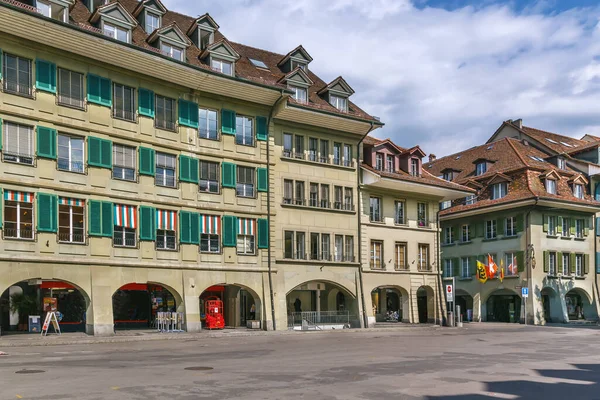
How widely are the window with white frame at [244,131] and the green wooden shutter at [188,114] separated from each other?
112 inches

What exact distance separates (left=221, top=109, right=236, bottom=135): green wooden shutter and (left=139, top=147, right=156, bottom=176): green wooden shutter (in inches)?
195

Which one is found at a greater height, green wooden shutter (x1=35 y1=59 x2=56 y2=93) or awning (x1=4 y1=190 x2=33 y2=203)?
green wooden shutter (x1=35 y1=59 x2=56 y2=93)

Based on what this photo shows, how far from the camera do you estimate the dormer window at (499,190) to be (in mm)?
59969

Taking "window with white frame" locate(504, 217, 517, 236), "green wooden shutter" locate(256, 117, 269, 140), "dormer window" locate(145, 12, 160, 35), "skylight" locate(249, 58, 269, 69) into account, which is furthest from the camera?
"window with white frame" locate(504, 217, 517, 236)

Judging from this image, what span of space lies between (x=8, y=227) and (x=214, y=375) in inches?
660

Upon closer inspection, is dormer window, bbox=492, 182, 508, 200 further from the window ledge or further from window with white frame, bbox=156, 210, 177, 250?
window with white frame, bbox=156, 210, 177, 250

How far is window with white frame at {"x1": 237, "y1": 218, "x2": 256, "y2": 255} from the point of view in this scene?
132 ft

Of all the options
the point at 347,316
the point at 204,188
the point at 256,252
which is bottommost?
the point at 347,316

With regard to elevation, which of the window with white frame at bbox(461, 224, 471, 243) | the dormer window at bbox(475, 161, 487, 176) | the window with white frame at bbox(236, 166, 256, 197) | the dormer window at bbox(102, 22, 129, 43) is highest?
the dormer window at bbox(102, 22, 129, 43)

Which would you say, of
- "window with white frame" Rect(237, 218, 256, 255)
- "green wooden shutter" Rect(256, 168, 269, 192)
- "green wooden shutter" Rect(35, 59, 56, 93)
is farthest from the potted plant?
→ "green wooden shutter" Rect(256, 168, 269, 192)

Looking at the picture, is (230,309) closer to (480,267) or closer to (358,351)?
(358,351)

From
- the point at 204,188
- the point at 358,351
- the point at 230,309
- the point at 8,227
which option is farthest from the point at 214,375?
the point at 230,309

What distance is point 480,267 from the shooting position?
56281mm

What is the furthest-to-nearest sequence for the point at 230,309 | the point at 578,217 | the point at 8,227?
the point at 578,217 → the point at 230,309 → the point at 8,227
